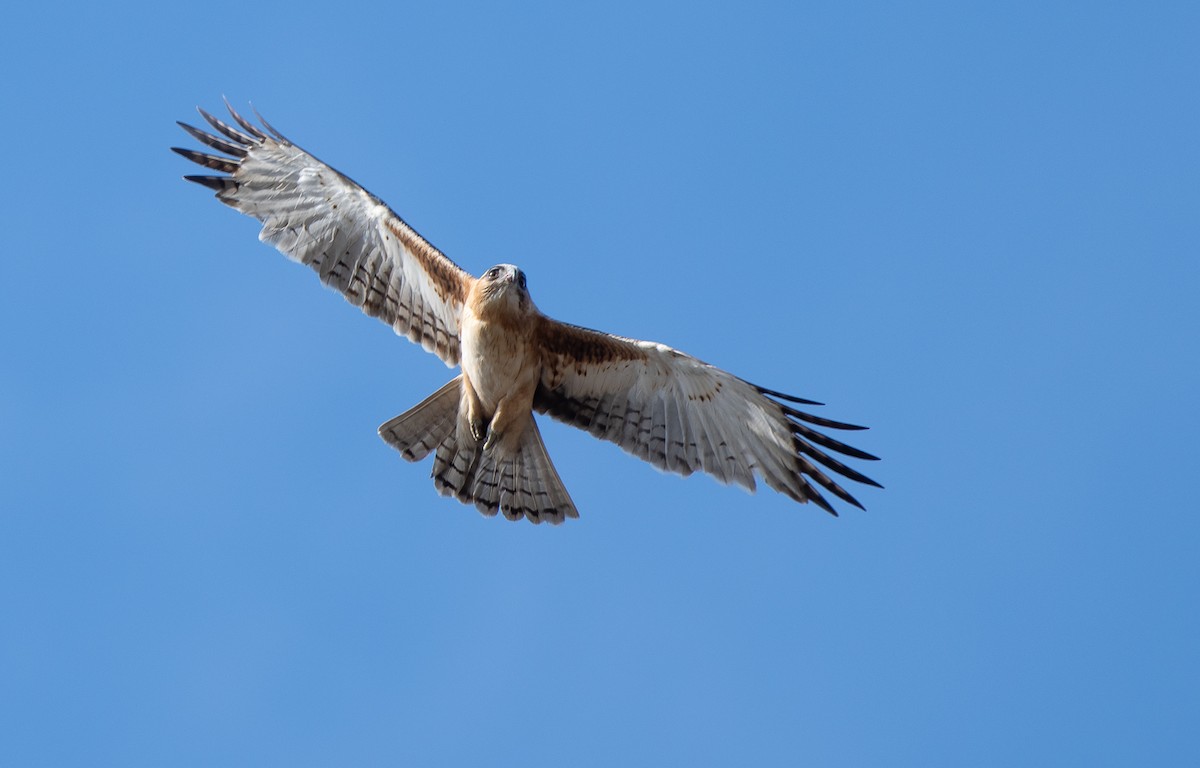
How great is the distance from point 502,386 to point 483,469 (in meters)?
0.79

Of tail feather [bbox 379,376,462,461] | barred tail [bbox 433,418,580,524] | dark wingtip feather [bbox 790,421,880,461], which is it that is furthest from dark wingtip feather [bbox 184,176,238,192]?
dark wingtip feather [bbox 790,421,880,461]

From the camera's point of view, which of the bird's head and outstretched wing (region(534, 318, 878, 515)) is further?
outstretched wing (region(534, 318, 878, 515))

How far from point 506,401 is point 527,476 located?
68 cm

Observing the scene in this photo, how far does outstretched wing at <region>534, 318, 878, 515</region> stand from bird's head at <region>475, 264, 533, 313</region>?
0.33 m

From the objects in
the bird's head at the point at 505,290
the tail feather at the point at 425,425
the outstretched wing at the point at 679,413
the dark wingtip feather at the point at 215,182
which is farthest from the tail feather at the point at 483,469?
the dark wingtip feather at the point at 215,182

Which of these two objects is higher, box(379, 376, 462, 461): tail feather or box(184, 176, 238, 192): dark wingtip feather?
box(184, 176, 238, 192): dark wingtip feather

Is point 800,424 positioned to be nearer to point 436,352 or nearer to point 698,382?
point 698,382

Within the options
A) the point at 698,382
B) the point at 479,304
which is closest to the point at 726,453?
the point at 698,382

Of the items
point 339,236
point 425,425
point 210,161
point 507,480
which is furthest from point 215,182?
point 507,480

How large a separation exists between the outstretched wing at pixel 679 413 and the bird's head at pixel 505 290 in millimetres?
329

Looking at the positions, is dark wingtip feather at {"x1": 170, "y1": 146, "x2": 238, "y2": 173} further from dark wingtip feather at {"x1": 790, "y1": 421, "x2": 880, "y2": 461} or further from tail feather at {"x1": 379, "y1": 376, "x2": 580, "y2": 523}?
dark wingtip feather at {"x1": 790, "y1": 421, "x2": 880, "y2": 461}

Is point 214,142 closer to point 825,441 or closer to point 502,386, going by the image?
point 502,386

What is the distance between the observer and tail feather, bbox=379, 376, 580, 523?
10047 millimetres

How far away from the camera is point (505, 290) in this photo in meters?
9.35
